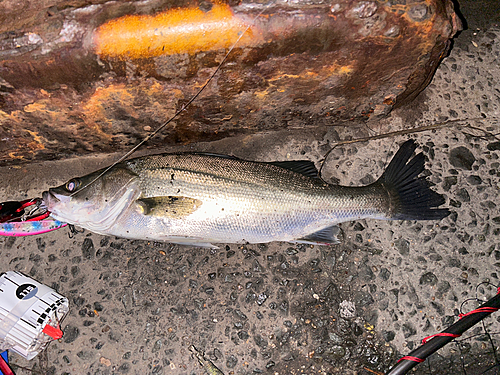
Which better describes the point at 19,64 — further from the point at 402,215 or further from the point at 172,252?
the point at 402,215

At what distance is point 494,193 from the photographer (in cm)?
304

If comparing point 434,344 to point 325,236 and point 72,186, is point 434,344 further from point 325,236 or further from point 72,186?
point 72,186

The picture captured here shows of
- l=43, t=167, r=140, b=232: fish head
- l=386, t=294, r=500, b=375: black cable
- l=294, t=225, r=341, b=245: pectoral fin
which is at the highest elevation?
l=43, t=167, r=140, b=232: fish head

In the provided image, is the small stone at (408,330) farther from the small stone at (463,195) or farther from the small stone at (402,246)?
the small stone at (463,195)

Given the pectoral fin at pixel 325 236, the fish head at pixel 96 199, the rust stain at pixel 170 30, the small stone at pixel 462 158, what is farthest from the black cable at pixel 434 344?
the rust stain at pixel 170 30

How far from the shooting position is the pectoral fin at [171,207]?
2617 mm

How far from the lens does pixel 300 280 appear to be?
284 cm

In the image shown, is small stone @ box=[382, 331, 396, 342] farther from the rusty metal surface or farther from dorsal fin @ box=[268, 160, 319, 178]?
the rusty metal surface

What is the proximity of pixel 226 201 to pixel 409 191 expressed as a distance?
1.49 metres

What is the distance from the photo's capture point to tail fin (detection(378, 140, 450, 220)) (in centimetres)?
269

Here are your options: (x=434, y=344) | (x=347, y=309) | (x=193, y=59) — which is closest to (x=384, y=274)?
(x=347, y=309)

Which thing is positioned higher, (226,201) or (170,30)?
(170,30)

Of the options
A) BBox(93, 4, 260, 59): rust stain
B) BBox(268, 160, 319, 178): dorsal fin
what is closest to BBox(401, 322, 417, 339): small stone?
BBox(268, 160, 319, 178): dorsal fin

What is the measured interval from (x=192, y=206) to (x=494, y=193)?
106 inches
